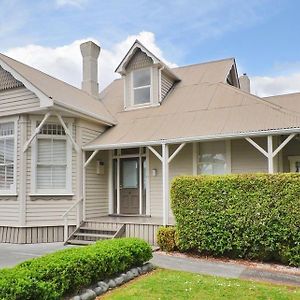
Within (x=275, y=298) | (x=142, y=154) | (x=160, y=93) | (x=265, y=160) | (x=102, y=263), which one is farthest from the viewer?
(x=160, y=93)

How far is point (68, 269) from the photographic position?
18.1 ft

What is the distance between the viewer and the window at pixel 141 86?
1382cm

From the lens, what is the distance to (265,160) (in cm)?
1098

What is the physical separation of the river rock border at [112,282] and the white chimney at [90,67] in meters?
9.07

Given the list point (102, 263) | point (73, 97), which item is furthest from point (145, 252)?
point (73, 97)

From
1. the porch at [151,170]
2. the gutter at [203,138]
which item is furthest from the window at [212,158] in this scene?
the gutter at [203,138]

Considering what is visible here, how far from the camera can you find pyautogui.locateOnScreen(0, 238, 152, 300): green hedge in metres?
4.64

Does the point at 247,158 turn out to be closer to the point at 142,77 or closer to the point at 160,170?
the point at 160,170

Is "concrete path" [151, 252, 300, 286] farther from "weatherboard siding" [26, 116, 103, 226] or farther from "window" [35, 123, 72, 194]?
"window" [35, 123, 72, 194]

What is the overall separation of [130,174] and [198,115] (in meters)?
3.23

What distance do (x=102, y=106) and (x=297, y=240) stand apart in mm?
9020

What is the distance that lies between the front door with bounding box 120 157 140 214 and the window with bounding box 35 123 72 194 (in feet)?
7.00

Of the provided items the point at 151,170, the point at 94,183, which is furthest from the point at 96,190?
the point at 151,170

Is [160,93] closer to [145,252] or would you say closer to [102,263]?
[145,252]
